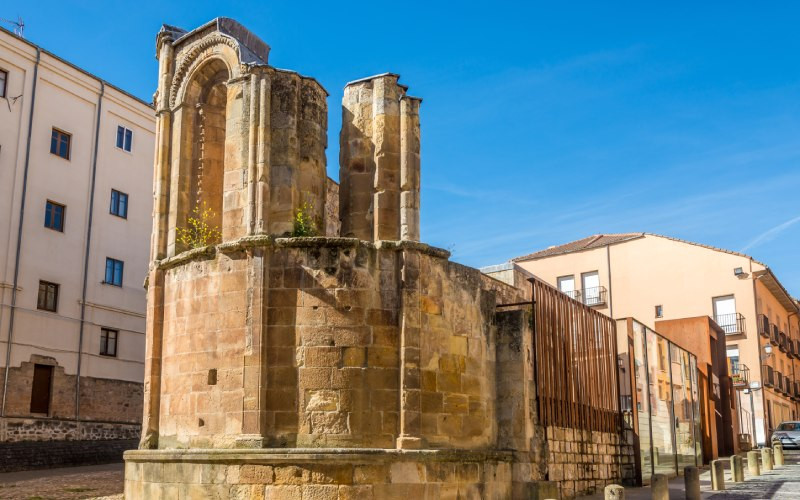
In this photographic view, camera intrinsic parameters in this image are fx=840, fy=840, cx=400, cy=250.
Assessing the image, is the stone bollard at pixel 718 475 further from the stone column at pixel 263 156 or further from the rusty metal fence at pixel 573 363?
the stone column at pixel 263 156

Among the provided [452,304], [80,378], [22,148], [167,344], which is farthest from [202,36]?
[80,378]

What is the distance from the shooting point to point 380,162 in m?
13.2

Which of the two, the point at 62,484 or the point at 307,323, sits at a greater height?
the point at 307,323

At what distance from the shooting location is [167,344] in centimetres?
1325

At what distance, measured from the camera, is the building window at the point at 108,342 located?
27053 millimetres

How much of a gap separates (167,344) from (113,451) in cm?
1458

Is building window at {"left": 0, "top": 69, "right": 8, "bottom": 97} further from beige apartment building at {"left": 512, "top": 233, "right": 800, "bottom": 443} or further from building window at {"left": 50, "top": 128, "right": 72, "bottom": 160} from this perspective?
beige apartment building at {"left": 512, "top": 233, "right": 800, "bottom": 443}

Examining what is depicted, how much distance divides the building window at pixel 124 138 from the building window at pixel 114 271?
395 centimetres

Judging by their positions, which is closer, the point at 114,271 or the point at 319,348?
the point at 319,348

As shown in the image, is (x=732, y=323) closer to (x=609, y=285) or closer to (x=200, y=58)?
(x=609, y=285)

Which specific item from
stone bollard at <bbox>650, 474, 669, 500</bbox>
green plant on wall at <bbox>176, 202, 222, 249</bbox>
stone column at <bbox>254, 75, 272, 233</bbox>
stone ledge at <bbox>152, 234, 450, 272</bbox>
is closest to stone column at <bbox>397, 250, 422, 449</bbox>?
stone ledge at <bbox>152, 234, 450, 272</bbox>

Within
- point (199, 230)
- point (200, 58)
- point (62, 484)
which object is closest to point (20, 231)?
point (62, 484)

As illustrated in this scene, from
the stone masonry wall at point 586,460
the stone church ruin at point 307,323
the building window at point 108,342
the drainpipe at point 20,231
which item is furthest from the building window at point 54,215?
the stone masonry wall at point 586,460

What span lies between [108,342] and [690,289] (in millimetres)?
26009
